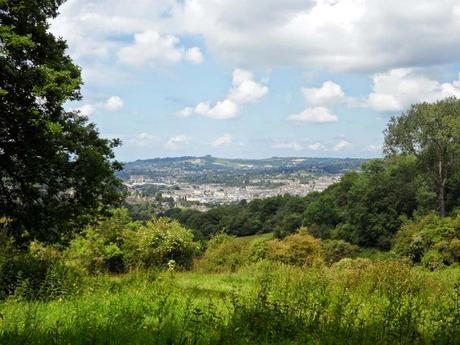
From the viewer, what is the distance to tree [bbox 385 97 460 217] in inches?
2286

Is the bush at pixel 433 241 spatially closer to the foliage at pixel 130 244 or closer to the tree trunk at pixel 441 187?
the tree trunk at pixel 441 187

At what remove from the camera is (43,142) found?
52.1ft

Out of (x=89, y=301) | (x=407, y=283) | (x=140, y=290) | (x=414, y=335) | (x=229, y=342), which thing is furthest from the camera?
(x=407, y=283)

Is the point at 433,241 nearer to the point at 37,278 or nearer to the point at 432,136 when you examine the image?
the point at 432,136

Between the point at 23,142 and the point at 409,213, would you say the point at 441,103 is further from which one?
the point at 23,142

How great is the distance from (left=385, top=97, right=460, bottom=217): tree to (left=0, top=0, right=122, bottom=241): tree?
48.5 metres

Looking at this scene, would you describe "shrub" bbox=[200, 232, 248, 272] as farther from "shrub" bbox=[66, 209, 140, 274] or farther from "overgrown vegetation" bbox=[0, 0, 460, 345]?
"shrub" bbox=[66, 209, 140, 274]

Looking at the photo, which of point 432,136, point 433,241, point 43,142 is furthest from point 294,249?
point 432,136

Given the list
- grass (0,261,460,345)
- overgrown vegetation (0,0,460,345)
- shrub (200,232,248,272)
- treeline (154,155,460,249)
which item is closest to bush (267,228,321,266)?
overgrown vegetation (0,0,460,345)

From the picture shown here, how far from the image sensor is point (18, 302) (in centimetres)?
863

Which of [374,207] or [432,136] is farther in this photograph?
[374,207]

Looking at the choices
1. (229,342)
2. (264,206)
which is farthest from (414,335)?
(264,206)

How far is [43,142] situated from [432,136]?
174 feet

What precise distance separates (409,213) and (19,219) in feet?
232
